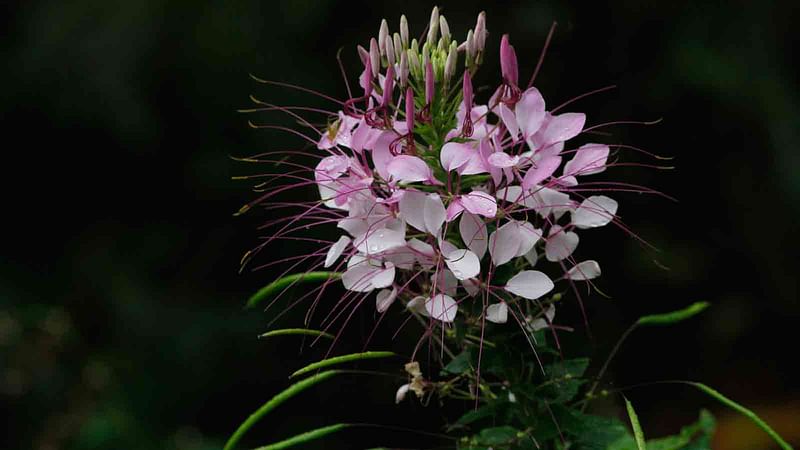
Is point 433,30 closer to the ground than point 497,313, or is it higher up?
higher up

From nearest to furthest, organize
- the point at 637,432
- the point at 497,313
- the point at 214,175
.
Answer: the point at 637,432 → the point at 497,313 → the point at 214,175

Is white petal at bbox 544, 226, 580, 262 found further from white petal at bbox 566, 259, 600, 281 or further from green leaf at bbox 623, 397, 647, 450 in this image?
green leaf at bbox 623, 397, 647, 450

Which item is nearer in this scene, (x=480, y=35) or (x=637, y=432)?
(x=637, y=432)

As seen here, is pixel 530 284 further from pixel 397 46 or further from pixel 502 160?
pixel 397 46

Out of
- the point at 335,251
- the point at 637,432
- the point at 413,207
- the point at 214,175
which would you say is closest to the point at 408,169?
the point at 413,207

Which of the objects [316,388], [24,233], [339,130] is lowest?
[316,388]

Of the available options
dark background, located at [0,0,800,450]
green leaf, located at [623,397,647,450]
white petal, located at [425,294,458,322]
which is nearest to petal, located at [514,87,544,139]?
white petal, located at [425,294,458,322]

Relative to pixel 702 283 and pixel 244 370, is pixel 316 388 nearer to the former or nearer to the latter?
Answer: pixel 244 370

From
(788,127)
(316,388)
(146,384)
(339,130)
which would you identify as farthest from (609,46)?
(339,130)
